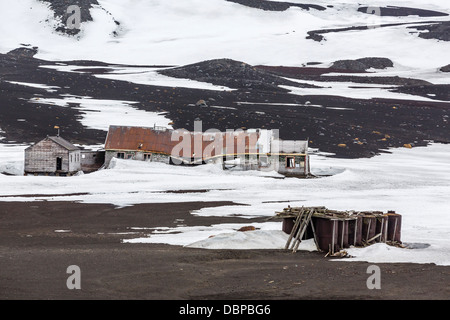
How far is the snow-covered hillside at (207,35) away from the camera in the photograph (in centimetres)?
14512

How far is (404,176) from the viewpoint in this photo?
58.2m

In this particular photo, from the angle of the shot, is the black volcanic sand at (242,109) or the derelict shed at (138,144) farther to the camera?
the black volcanic sand at (242,109)

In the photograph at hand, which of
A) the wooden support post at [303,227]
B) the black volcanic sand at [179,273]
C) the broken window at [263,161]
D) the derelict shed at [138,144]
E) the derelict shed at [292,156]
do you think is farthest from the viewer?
the broken window at [263,161]

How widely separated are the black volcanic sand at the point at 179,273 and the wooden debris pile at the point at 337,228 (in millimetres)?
748

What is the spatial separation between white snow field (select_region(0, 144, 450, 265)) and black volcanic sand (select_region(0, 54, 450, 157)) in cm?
821

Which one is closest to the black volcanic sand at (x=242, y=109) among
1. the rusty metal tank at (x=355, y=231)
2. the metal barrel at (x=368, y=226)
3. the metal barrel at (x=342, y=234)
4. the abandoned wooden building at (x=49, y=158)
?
the abandoned wooden building at (x=49, y=158)

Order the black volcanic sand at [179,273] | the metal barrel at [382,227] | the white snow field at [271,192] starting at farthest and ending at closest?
1. the metal barrel at [382,227]
2. the white snow field at [271,192]
3. the black volcanic sand at [179,273]

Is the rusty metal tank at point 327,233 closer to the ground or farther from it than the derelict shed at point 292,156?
closer to the ground

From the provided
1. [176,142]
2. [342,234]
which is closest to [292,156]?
[176,142]

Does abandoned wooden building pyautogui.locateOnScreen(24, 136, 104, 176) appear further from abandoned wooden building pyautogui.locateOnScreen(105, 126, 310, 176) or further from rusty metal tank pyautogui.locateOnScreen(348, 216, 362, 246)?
rusty metal tank pyautogui.locateOnScreen(348, 216, 362, 246)

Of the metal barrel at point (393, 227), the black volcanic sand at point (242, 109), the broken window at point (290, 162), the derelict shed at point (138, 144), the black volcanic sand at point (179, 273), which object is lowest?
the black volcanic sand at point (179, 273)

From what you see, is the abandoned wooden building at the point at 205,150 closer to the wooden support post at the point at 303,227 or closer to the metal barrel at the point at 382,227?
the metal barrel at the point at 382,227

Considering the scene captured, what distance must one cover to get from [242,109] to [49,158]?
38.4 meters
